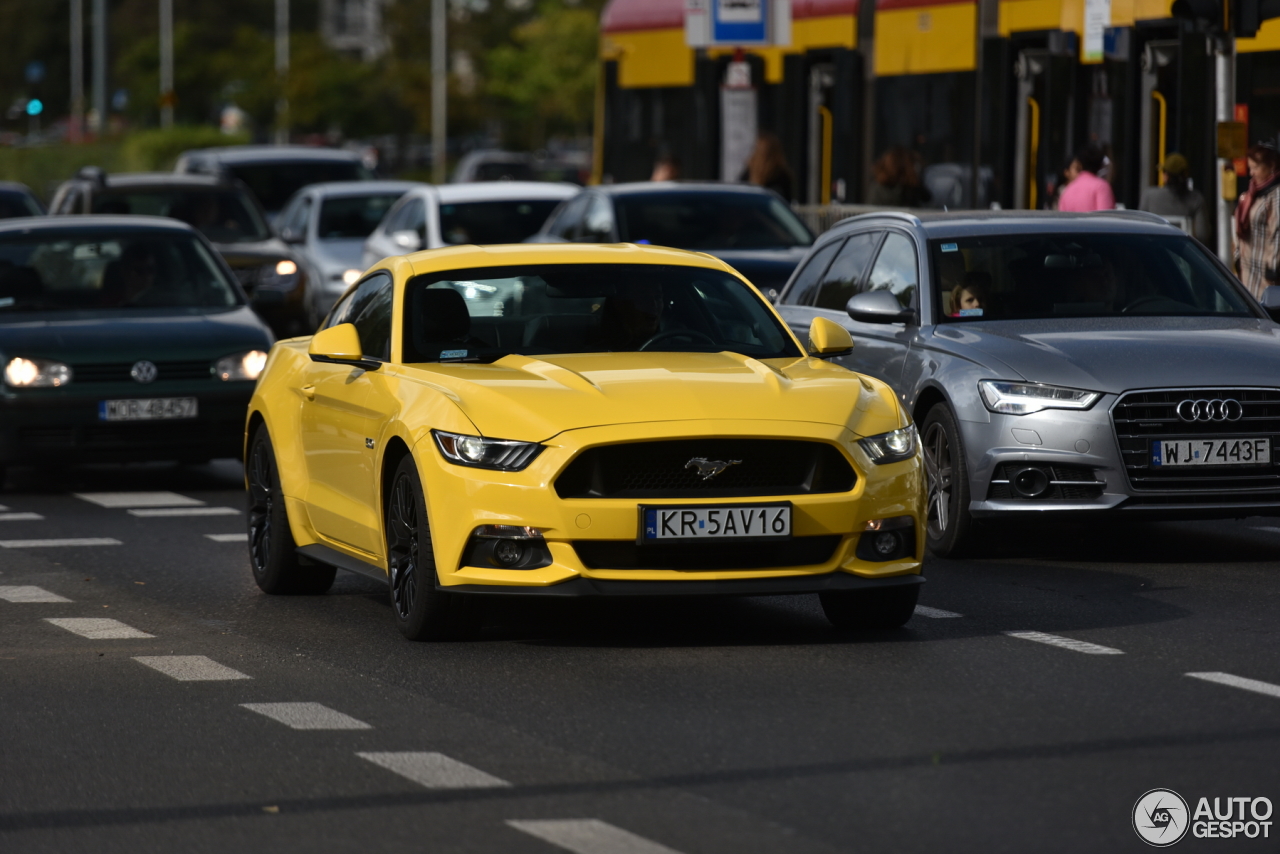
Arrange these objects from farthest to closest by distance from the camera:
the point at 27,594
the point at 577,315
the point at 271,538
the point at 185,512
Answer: the point at 185,512 → the point at 27,594 → the point at 271,538 → the point at 577,315

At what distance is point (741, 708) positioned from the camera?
24.6 feet

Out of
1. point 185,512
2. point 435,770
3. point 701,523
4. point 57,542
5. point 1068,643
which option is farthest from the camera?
A: point 185,512

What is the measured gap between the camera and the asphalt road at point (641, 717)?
6.00m

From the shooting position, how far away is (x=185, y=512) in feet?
45.6

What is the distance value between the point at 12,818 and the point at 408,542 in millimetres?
2925

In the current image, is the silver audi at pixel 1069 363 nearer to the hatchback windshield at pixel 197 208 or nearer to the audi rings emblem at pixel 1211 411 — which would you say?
the audi rings emblem at pixel 1211 411

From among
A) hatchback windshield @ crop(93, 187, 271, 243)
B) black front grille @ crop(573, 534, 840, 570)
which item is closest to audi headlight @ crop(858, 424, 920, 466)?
black front grille @ crop(573, 534, 840, 570)

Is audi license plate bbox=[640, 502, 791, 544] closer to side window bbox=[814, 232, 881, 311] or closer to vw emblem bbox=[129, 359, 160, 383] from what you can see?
side window bbox=[814, 232, 881, 311]

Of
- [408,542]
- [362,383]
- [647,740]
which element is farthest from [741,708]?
[362,383]

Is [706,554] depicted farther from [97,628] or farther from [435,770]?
[97,628]

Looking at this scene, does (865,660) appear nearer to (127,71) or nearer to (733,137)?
(733,137)

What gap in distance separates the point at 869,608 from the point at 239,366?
6.89m

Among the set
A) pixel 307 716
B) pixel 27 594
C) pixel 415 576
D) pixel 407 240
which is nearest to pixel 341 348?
pixel 415 576

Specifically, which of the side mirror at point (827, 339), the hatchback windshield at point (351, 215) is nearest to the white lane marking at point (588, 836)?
the side mirror at point (827, 339)
